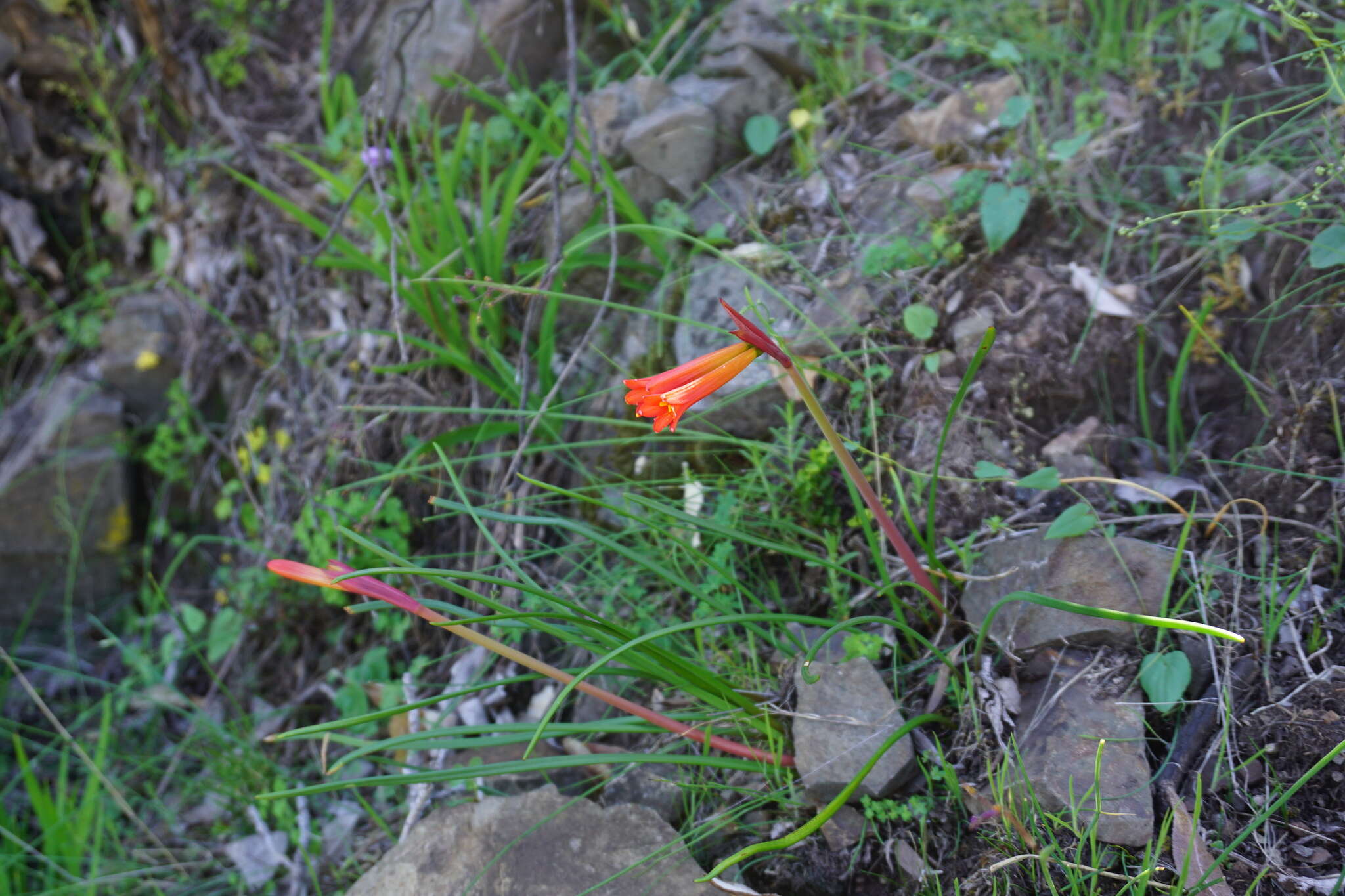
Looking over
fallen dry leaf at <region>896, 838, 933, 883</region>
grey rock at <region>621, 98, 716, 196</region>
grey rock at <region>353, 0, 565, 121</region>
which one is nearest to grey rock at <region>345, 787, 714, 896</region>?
fallen dry leaf at <region>896, 838, 933, 883</region>

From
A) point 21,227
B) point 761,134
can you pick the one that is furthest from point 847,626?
point 21,227

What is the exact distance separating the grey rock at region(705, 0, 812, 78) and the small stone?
1971mm

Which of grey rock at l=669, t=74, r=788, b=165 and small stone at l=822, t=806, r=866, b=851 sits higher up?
grey rock at l=669, t=74, r=788, b=165

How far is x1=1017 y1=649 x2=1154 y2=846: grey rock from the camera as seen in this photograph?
45.3 inches

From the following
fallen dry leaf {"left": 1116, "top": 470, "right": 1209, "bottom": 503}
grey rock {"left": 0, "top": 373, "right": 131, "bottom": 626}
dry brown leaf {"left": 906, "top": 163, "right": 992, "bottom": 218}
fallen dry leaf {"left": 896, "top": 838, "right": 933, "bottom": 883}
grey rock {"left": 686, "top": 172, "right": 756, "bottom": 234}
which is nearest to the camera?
fallen dry leaf {"left": 896, "top": 838, "right": 933, "bottom": 883}

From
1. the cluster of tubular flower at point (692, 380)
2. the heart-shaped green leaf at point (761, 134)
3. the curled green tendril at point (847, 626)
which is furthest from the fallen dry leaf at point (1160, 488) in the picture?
the heart-shaped green leaf at point (761, 134)

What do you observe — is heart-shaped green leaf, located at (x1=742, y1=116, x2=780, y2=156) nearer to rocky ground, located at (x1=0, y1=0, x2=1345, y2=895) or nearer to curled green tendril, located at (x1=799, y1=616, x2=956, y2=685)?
rocky ground, located at (x1=0, y1=0, x2=1345, y2=895)

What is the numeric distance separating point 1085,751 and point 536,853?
898 mm

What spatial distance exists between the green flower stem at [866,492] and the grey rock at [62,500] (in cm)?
267

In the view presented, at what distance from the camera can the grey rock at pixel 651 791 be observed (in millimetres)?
1536

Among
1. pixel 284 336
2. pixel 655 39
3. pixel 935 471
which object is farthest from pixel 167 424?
pixel 935 471

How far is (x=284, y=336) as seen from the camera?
92.7 inches

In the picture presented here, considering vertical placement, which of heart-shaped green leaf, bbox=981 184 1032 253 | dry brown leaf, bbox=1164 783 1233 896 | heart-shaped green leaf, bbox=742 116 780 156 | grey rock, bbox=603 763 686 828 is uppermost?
heart-shaped green leaf, bbox=742 116 780 156

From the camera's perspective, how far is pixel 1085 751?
1.23 m
